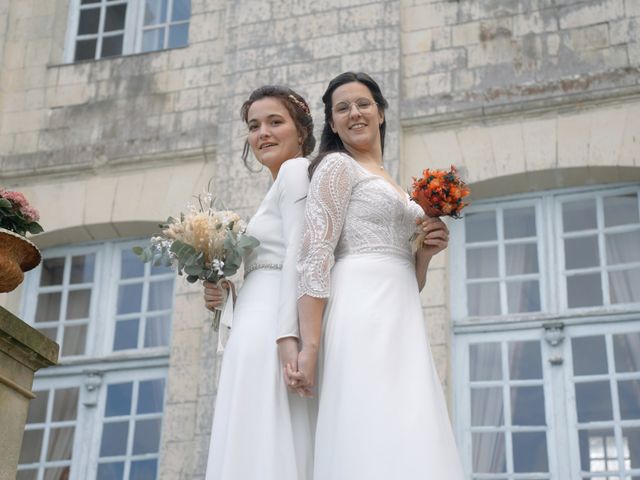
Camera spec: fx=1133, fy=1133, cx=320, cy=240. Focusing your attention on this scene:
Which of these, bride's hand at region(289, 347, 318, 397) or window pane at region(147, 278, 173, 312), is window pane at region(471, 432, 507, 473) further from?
bride's hand at region(289, 347, 318, 397)

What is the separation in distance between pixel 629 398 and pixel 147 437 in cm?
357

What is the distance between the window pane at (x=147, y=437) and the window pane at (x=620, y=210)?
3664mm

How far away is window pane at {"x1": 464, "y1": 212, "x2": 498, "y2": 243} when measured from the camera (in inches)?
327

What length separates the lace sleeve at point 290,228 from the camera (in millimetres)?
3814

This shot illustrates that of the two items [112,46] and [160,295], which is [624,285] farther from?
[112,46]

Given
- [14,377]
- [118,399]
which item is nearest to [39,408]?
[118,399]

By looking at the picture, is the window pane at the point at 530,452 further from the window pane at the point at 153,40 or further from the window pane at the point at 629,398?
the window pane at the point at 153,40

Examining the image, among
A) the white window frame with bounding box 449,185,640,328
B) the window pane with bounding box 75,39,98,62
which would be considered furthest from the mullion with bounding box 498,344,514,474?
the window pane with bounding box 75,39,98,62

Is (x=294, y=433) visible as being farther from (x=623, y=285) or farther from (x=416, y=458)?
(x=623, y=285)

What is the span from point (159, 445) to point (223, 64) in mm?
3167

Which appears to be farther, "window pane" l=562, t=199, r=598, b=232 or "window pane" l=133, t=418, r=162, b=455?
"window pane" l=133, t=418, r=162, b=455

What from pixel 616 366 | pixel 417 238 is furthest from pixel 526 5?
pixel 417 238

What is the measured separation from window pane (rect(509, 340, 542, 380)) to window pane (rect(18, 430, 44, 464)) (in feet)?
12.1

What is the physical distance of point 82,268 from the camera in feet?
30.9
